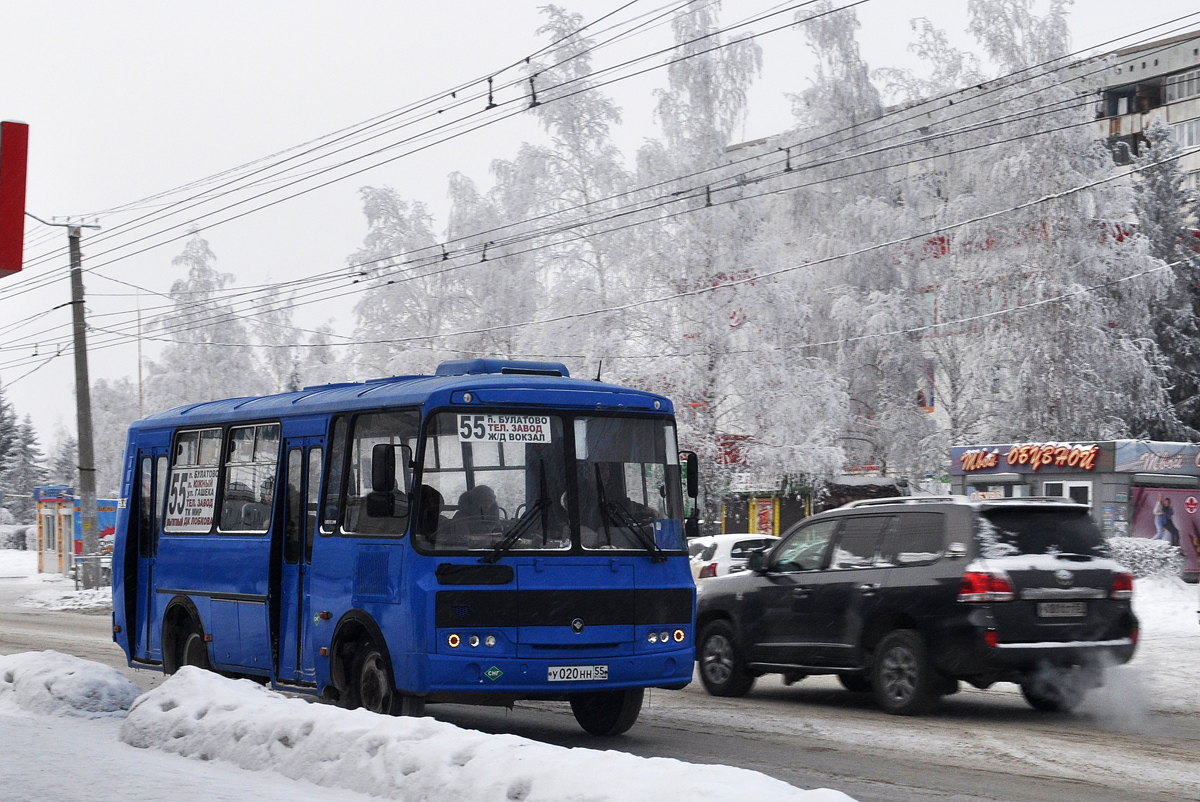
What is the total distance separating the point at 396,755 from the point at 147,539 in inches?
310

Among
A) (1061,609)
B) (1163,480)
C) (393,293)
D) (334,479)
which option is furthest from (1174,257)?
(334,479)

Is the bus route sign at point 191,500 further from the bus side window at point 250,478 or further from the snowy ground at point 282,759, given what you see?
the snowy ground at point 282,759

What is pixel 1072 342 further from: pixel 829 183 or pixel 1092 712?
pixel 1092 712

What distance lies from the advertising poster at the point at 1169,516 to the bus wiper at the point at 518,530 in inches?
978

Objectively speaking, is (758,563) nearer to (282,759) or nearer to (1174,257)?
(282,759)

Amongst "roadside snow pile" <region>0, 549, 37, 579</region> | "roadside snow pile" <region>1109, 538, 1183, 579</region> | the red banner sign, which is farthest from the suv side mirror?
"roadside snow pile" <region>0, 549, 37, 579</region>

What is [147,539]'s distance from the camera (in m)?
14.6

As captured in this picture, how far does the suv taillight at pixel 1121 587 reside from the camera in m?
12.1

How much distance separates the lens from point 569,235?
4397 centimetres

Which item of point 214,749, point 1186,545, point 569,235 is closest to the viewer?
point 214,749

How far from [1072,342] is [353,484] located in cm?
3288

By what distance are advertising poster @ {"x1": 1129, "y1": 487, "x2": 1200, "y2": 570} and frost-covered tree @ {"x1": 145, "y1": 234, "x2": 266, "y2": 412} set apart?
→ 44.9 meters

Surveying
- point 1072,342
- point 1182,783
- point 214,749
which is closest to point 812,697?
point 1182,783

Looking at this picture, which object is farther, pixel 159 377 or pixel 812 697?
pixel 159 377
